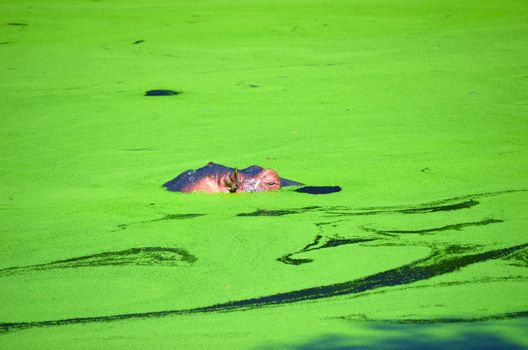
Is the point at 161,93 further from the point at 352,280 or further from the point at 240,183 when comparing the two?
the point at 352,280

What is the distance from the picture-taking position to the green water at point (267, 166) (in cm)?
243

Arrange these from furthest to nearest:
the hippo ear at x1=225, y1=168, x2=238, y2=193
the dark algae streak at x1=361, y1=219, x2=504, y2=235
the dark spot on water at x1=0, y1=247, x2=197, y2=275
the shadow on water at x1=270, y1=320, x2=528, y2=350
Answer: the hippo ear at x1=225, y1=168, x2=238, y2=193 < the dark algae streak at x1=361, y1=219, x2=504, y2=235 < the dark spot on water at x1=0, y1=247, x2=197, y2=275 < the shadow on water at x1=270, y1=320, x2=528, y2=350

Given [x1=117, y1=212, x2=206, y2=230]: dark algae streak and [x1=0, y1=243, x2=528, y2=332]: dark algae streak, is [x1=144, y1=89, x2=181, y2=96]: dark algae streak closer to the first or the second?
[x1=117, y1=212, x2=206, y2=230]: dark algae streak

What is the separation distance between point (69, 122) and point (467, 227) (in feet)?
9.07

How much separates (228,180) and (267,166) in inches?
18.4

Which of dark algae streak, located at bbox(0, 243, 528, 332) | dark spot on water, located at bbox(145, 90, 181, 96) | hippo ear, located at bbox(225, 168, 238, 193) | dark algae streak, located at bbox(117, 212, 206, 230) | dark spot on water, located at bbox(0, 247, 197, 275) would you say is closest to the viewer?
dark algae streak, located at bbox(0, 243, 528, 332)

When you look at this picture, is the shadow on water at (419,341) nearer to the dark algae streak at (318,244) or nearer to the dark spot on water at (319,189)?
the dark algae streak at (318,244)

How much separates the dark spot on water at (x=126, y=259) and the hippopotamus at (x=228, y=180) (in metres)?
0.75

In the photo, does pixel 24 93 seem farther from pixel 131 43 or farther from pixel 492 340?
pixel 492 340

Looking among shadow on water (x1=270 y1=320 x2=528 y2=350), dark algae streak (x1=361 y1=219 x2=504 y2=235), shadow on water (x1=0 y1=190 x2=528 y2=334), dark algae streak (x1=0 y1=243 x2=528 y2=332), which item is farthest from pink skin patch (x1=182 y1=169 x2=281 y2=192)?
shadow on water (x1=270 y1=320 x2=528 y2=350)

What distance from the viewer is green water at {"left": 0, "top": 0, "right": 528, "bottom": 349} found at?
243 centimetres

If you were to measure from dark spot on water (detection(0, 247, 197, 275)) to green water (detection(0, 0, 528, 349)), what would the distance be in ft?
0.03

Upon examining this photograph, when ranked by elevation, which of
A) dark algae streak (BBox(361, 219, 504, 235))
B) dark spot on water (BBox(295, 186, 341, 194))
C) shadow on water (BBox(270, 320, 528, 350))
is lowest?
shadow on water (BBox(270, 320, 528, 350))

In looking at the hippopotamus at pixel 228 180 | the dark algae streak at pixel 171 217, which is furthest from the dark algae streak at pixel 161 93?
the dark algae streak at pixel 171 217
